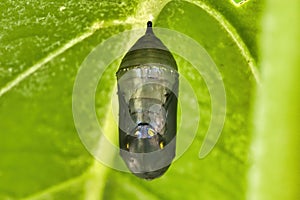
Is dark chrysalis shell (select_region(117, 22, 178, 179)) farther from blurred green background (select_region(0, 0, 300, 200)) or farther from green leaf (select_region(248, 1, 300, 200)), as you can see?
green leaf (select_region(248, 1, 300, 200))

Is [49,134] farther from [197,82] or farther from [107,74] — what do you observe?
[197,82]

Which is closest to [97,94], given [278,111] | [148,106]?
[148,106]

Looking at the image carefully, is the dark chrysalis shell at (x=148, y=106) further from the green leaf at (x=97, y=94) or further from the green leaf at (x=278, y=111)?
the green leaf at (x=278, y=111)

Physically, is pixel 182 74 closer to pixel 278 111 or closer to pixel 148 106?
pixel 148 106

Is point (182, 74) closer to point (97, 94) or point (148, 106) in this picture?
point (148, 106)

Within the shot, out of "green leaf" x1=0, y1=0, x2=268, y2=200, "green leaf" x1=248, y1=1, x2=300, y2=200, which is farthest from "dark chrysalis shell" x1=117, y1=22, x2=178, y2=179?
"green leaf" x1=248, y1=1, x2=300, y2=200
